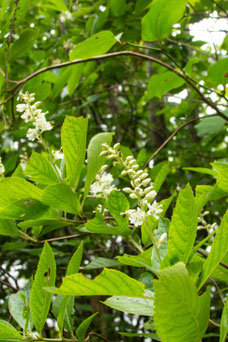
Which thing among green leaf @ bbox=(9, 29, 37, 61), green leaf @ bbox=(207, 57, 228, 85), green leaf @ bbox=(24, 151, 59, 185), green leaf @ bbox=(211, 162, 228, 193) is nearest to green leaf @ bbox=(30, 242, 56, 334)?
green leaf @ bbox=(24, 151, 59, 185)

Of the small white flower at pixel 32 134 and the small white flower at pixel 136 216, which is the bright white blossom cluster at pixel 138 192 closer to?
the small white flower at pixel 136 216

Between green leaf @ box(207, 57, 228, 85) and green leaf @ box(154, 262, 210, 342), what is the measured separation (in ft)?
3.45

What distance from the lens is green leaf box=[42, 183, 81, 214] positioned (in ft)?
3.26

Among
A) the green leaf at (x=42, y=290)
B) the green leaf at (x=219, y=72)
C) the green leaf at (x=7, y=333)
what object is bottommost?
the green leaf at (x=7, y=333)

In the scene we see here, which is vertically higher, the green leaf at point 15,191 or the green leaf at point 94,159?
the green leaf at point 94,159

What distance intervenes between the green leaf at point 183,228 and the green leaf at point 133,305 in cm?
9

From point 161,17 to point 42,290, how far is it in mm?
1089

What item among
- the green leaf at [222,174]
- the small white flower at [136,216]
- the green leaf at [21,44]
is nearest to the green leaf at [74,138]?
the small white flower at [136,216]

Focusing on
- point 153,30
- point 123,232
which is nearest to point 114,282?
point 123,232

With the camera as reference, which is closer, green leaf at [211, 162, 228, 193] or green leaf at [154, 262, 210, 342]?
green leaf at [154, 262, 210, 342]

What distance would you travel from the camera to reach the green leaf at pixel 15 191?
3.37 ft

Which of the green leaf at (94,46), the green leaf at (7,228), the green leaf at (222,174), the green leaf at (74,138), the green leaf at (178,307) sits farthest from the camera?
the green leaf at (94,46)

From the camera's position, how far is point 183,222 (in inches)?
30.5

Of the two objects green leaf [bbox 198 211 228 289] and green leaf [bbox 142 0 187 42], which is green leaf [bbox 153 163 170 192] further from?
green leaf [bbox 142 0 187 42]
